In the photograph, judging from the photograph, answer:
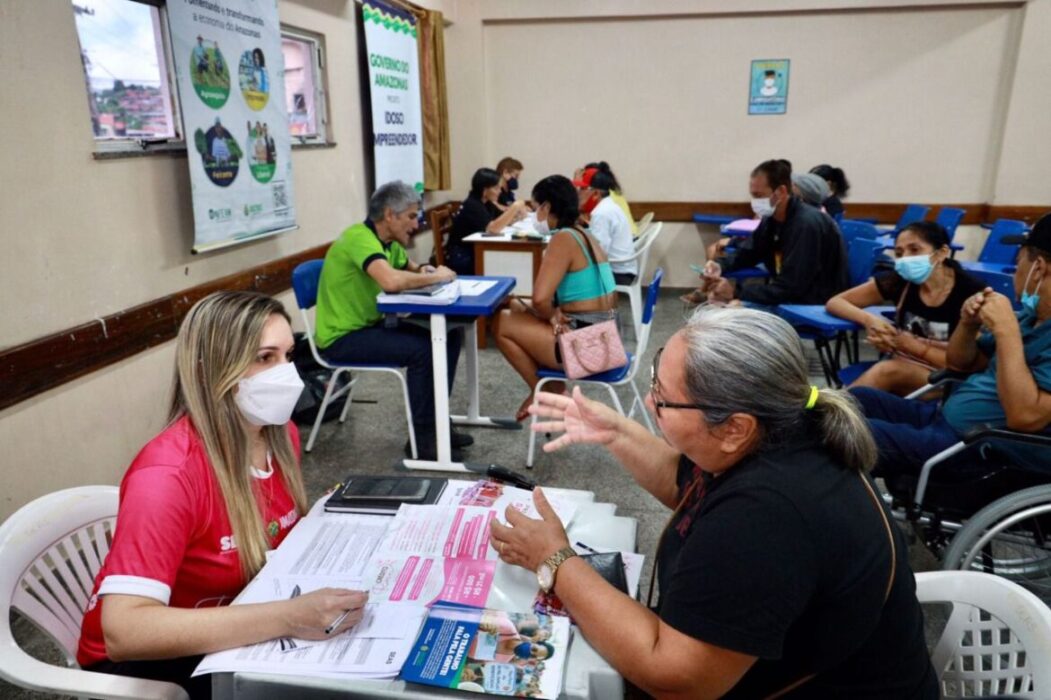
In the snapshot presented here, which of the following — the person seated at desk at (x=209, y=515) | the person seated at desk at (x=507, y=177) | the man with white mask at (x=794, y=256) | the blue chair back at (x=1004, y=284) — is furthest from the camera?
the person seated at desk at (x=507, y=177)

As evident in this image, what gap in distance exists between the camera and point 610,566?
1.14 m

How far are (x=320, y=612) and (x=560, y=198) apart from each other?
2.48 m

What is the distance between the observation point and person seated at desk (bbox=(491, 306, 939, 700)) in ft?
2.99

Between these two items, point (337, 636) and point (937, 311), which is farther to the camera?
point (937, 311)

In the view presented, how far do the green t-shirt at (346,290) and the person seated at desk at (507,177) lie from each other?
11.0 ft

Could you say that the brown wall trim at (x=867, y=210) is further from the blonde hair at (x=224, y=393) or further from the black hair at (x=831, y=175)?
the blonde hair at (x=224, y=393)

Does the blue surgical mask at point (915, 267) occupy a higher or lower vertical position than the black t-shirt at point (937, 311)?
higher

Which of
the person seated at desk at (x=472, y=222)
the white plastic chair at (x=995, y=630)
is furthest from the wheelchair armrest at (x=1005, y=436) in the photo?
the person seated at desk at (x=472, y=222)

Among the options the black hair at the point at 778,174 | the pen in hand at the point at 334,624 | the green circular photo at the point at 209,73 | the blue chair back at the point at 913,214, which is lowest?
the pen in hand at the point at 334,624

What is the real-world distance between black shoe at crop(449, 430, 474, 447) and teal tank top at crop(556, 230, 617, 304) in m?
0.81

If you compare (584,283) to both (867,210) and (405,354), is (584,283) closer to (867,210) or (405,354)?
(405,354)

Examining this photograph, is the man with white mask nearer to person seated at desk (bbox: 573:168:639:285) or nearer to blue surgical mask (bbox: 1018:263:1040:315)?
person seated at desk (bbox: 573:168:639:285)

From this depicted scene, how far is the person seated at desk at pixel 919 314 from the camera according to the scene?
2617 millimetres

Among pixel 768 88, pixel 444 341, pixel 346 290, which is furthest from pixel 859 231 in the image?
pixel 346 290
